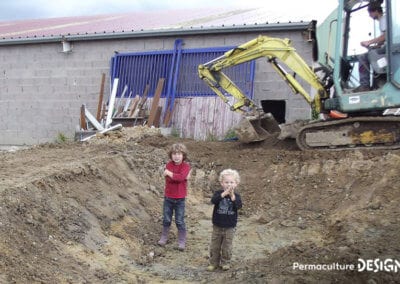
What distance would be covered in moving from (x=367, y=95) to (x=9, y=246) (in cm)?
674

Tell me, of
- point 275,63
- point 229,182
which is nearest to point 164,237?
point 229,182

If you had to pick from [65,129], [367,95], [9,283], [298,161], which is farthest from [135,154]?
[65,129]

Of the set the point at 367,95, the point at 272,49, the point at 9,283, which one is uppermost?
the point at 272,49

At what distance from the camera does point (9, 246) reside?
16.4 ft

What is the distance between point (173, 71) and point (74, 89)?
3.18 m

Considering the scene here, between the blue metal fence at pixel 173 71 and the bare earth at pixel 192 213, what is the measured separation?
105 inches

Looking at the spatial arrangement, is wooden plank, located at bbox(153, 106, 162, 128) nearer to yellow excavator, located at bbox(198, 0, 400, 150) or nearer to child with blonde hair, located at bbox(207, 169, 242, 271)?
yellow excavator, located at bbox(198, 0, 400, 150)

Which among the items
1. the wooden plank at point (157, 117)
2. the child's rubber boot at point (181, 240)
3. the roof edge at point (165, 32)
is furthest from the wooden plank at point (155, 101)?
the child's rubber boot at point (181, 240)

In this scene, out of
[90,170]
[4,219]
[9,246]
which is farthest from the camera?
[90,170]

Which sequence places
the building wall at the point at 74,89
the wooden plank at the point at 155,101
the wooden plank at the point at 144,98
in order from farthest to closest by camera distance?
the wooden plank at the point at 144,98 → the wooden plank at the point at 155,101 → the building wall at the point at 74,89

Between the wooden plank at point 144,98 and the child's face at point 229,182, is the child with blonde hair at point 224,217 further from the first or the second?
Result: the wooden plank at point 144,98

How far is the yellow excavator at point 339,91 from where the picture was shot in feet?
30.0

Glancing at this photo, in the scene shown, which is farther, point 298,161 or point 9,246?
point 298,161

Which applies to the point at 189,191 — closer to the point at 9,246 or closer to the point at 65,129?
the point at 9,246
